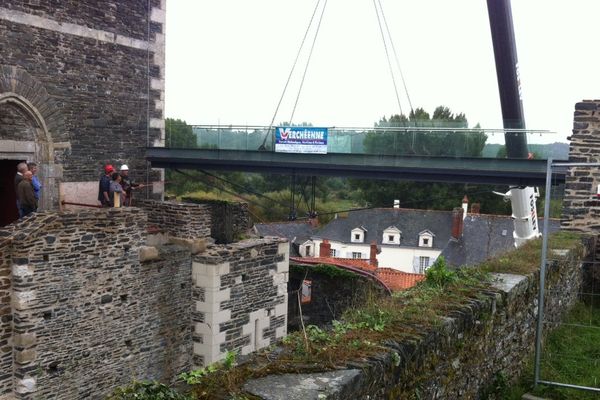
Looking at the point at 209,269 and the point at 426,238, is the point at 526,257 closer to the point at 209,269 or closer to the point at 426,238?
the point at 209,269

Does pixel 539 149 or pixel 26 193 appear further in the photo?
pixel 539 149

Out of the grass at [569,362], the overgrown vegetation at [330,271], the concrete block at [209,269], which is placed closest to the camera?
the grass at [569,362]

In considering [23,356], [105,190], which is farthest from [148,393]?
[105,190]

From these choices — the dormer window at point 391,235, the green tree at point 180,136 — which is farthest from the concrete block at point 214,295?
the dormer window at point 391,235

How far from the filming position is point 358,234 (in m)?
45.6

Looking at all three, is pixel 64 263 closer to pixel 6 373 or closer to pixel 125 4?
pixel 6 373

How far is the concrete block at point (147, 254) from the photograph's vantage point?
9.65 meters

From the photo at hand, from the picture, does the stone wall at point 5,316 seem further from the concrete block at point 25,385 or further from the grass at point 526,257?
the grass at point 526,257

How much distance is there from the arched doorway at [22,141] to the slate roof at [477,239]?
29680 millimetres

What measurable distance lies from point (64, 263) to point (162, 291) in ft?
7.65

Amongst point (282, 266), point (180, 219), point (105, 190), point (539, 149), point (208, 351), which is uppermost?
point (539, 149)

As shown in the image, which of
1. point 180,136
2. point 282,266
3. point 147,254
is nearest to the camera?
point 147,254

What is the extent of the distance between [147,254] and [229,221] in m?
4.77

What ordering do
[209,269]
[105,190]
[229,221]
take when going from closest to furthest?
[209,269]
[105,190]
[229,221]
